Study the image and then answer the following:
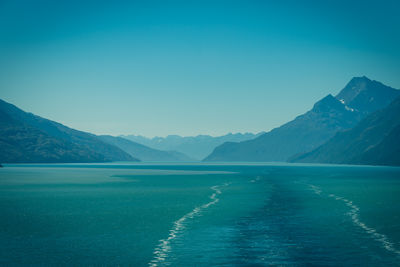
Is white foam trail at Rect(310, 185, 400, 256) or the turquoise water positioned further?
white foam trail at Rect(310, 185, 400, 256)

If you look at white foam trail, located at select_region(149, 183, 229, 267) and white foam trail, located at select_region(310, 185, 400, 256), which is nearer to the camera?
white foam trail, located at select_region(149, 183, 229, 267)

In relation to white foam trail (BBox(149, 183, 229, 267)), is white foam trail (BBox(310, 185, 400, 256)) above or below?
above

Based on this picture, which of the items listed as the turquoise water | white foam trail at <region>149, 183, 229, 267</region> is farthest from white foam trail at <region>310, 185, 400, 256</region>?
white foam trail at <region>149, 183, 229, 267</region>

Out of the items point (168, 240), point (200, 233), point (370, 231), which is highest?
point (370, 231)

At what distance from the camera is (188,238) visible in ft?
148

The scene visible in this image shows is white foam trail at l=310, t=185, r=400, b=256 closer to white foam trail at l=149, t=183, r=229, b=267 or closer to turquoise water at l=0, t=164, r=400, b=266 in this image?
turquoise water at l=0, t=164, r=400, b=266

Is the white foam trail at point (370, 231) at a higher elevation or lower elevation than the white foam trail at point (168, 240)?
higher

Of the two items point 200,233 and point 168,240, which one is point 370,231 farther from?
point 168,240

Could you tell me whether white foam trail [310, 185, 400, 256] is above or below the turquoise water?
above

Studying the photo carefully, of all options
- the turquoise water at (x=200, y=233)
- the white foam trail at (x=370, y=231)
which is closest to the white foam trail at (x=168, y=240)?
the turquoise water at (x=200, y=233)

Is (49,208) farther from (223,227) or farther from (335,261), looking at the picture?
(335,261)

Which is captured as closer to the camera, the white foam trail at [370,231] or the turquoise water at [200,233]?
the turquoise water at [200,233]

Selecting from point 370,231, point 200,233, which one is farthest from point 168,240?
point 370,231

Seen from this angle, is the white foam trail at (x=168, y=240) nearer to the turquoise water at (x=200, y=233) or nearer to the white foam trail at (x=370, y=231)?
the turquoise water at (x=200, y=233)
